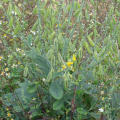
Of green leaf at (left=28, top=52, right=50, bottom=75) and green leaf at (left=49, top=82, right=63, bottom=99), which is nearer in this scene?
green leaf at (left=49, top=82, right=63, bottom=99)

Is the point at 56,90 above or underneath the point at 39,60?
underneath

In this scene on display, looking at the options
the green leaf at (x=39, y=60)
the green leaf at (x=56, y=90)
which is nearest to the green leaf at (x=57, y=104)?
the green leaf at (x=56, y=90)

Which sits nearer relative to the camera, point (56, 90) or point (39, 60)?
point (56, 90)

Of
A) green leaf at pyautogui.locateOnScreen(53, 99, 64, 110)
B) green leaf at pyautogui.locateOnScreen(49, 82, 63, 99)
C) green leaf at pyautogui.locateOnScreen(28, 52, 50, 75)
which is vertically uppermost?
green leaf at pyautogui.locateOnScreen(28, 52, 50, 75)

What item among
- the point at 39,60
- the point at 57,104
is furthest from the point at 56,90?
the point at 39,60

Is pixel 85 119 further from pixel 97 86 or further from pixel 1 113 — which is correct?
pixel 1 113

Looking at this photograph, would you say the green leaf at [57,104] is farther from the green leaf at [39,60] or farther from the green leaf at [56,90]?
the green leaf at [39,60]

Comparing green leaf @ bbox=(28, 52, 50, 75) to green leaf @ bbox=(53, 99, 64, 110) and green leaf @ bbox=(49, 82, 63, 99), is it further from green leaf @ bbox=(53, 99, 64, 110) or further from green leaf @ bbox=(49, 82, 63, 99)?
green leaf @ bbox=(53, 99, 64, 110)

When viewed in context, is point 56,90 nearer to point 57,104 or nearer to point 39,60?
point 57,104

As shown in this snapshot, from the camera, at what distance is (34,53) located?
1.50 metres

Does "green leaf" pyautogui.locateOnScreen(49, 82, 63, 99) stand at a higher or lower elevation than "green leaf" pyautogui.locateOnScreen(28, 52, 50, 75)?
lower

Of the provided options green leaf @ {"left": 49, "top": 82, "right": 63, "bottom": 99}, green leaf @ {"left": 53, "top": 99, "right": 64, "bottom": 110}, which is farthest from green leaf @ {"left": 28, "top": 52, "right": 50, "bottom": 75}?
green leaf @ {"left": 53, "top": 99, "right": 64, "bottom": 110}

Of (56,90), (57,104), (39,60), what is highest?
(39,60)

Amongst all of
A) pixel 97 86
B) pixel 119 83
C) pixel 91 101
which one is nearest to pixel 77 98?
pixel 91 101
